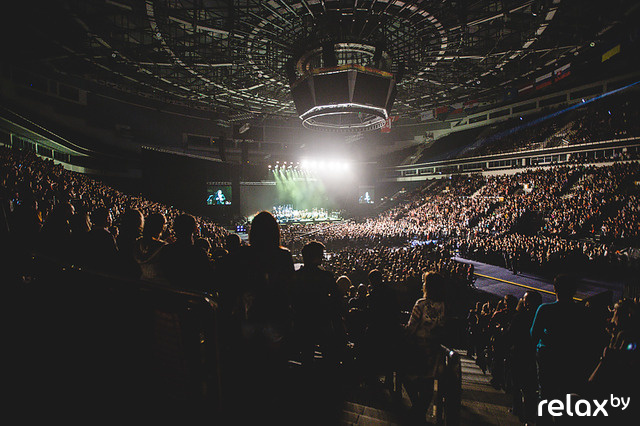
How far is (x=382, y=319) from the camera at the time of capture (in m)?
3.37

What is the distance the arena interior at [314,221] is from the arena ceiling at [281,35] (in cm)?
21

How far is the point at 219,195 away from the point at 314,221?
11819 millimetres

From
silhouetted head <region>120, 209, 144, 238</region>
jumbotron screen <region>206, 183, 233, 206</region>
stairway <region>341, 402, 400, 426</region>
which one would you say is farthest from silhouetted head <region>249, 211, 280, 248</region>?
jumbotron screen <region>206, 183, 233, 206</region>

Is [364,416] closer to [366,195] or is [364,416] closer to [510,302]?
[510,302]

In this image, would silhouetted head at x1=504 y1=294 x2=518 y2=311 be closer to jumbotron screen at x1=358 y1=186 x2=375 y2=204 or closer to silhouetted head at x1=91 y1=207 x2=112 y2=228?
silhouetted head at x1=91 y1=207 x2=112 y2=228

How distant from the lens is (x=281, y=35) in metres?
15.1

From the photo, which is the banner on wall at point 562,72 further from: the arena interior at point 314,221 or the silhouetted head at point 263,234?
the silhouetted head at point 263,234

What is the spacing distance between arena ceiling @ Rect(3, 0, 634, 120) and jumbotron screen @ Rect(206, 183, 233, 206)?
955 centimetres

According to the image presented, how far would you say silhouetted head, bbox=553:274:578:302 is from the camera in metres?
2.75

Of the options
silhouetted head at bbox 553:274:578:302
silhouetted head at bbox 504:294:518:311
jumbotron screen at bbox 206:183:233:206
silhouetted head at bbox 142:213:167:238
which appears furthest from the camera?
jumbotron screen at bbox 206:183:233:206

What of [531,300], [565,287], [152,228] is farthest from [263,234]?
[531,300]

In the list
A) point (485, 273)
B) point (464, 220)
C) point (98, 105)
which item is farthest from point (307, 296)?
point (98, 105)

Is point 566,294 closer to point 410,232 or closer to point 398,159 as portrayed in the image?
point 410,232

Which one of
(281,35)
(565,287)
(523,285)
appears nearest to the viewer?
(565,287)
